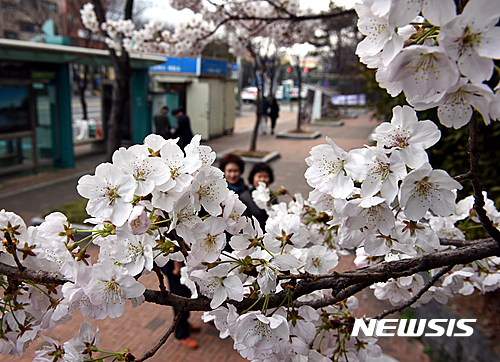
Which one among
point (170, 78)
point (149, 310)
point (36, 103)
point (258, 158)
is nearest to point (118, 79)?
point (149, 310)

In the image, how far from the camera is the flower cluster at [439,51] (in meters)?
0.85

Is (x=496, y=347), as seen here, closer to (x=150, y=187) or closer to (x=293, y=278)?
(x=293, y=278)

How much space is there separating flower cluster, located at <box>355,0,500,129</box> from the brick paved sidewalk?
160 cm

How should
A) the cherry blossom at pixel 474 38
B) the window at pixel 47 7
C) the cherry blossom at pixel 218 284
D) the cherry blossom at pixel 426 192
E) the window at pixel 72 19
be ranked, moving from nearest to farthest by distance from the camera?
1. the cherry blossom at pixel 474 38
2. the cherry blossom at pixel 426 192
3. the cherry blossom at pixel 218 284
4. the window at pixel 47 7
5. the window at pixel 72 19

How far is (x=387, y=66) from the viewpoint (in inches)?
36.6

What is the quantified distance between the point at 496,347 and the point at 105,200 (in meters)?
4.19

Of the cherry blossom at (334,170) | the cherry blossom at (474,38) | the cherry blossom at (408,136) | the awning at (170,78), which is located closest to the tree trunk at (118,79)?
the cherry blossom at (334,170)

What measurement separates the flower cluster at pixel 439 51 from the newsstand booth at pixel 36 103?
9.35m

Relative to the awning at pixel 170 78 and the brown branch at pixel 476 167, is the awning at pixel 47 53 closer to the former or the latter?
the awning at pixel 170 78

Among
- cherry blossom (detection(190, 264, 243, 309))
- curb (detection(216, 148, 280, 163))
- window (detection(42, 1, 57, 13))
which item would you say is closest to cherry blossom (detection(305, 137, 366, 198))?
cherry blossom (detection(190, 264, 243, 309))

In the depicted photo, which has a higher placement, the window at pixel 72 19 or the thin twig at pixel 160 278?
the window at pixel 72 19

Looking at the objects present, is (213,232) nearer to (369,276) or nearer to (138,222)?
(138,222)

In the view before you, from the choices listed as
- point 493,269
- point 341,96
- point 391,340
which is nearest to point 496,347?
point 391,340

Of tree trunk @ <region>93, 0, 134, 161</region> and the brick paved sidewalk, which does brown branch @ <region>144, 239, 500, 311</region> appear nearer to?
the brick paved sidewalk
